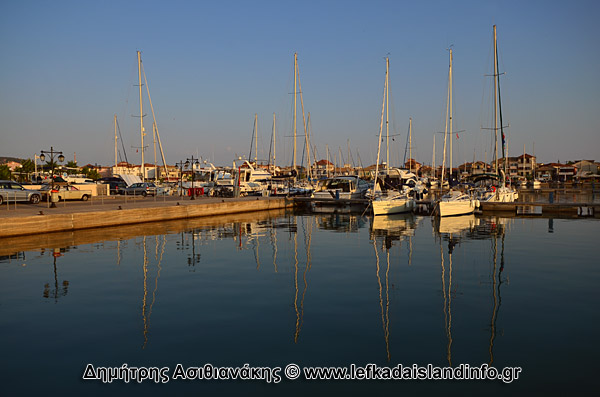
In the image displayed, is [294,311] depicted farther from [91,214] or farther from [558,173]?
[558,173]

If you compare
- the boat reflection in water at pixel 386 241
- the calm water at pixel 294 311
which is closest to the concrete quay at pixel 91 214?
the calm water at pixel 294 311

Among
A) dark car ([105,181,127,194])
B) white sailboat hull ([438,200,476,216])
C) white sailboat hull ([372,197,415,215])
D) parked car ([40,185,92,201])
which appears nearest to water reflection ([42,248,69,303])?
parked car ([40,185,92,201])

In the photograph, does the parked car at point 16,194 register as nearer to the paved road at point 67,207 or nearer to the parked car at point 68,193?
the paved road at point 67,207

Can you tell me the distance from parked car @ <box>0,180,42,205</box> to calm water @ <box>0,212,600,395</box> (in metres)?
12.3

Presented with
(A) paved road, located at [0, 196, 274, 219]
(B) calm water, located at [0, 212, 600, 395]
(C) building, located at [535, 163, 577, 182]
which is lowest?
(B) calm water, located at [0, 212, 600, 395]

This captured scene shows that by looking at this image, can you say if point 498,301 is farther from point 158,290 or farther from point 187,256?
point 187,256

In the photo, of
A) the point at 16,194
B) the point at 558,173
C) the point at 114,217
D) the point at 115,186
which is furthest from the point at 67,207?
the point at 558,173

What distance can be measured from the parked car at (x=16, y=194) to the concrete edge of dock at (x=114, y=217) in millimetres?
8334

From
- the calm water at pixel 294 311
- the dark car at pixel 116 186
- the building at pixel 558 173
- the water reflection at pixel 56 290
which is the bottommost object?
the calm water at pixel 294 311

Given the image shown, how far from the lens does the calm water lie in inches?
311

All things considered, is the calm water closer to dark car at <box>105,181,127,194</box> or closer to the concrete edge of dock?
the concrete edge of dock

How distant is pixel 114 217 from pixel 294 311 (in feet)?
68.9

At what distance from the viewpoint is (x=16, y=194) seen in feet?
108

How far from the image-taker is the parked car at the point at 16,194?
1281 inches
